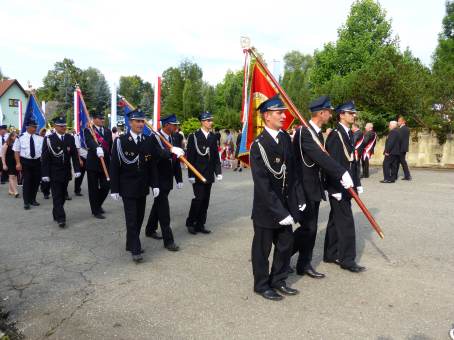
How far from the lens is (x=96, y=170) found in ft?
26.8

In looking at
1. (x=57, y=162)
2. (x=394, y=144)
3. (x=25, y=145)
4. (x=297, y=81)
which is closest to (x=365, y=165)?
(x=394, y=144)

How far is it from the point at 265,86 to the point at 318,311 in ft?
9.61

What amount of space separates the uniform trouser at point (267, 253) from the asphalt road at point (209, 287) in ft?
0.67

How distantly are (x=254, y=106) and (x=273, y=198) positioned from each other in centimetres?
200

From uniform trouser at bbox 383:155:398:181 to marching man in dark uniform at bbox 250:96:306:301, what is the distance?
9622 millimetres

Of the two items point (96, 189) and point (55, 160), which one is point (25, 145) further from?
point (96, 189)

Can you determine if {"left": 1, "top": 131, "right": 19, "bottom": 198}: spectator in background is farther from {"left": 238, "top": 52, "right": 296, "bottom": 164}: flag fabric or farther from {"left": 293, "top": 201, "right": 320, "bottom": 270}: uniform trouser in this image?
{"left": 293, "top": 201, "right": 320, "bottom": 270}: uniform trouser

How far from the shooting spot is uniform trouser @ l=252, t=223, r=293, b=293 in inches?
163

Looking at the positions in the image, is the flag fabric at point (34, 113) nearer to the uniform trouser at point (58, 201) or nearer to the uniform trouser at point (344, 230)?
the uniform trouser at point (58, 201)

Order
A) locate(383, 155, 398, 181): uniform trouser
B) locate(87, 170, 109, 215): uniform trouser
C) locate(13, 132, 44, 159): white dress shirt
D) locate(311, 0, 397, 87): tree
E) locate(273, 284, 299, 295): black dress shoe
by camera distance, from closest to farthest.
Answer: locate(273, 284, 299, 295): black dress shoe → locate(87, 170, 109, 215): uniform trouser → locate(13, 132, 44, 159): white dress shirt → locate(383, 155, 398, 181): uniform trouser → locate(311, 0, 397, 87): tree

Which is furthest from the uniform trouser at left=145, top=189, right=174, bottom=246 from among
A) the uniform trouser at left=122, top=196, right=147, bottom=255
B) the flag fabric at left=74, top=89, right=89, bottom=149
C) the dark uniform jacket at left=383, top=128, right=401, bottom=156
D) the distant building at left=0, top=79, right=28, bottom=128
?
the distant building at left=0, top=79, right=28, bottom=128

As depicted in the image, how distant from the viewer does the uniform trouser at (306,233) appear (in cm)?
460

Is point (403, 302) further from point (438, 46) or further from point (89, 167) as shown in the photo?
point (438, 46)

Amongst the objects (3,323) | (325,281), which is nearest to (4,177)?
(3,323)
